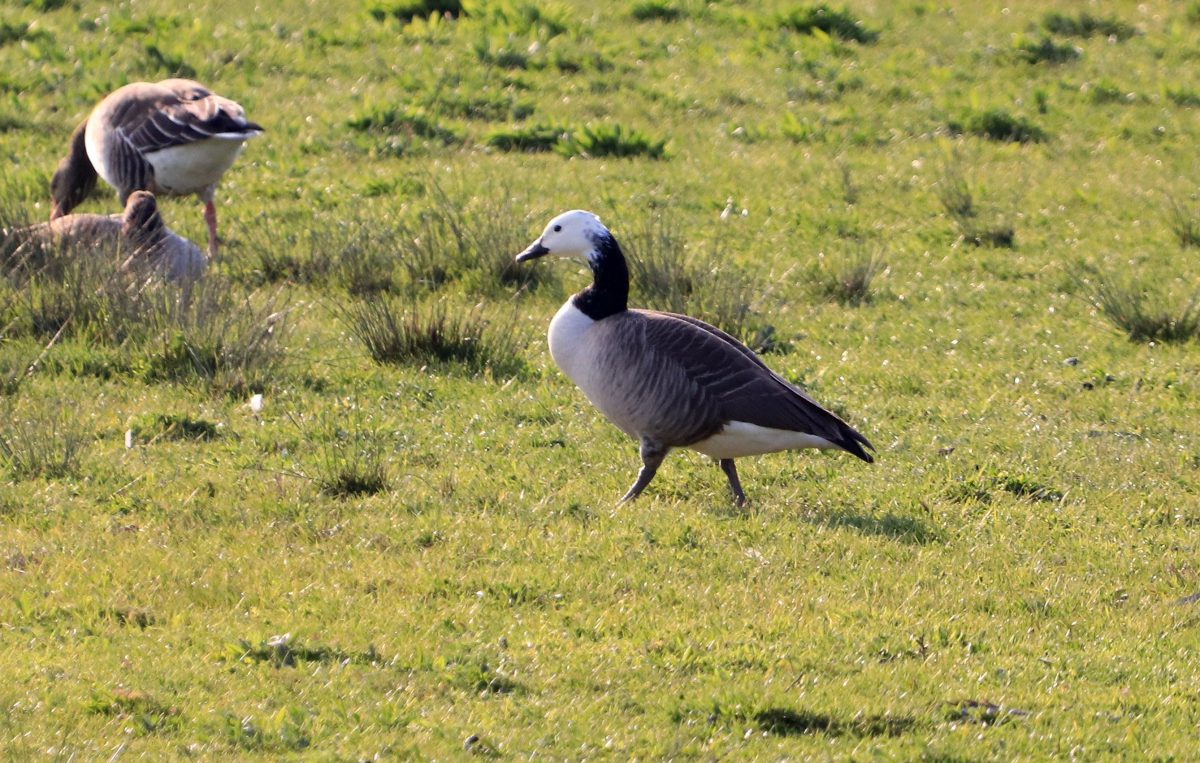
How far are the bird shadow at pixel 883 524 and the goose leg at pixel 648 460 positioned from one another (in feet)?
2.46

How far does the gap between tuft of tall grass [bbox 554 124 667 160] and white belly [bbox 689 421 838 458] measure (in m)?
7.99

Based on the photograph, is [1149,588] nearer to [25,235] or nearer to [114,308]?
[114,308]

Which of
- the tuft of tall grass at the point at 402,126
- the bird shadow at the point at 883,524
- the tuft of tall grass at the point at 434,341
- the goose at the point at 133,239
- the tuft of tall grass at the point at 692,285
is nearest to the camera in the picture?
the bird shadow at the point at 883,524

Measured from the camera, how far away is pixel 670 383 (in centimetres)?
775

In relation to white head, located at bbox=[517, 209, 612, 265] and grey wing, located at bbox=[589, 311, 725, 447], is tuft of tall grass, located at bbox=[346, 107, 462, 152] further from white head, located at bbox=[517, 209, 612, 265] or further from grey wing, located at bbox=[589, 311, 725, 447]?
grey wing, located at bbox=[589, 311, 725, 447]

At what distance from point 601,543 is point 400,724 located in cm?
187

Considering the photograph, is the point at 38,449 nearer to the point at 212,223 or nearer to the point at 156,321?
the point at 156,321

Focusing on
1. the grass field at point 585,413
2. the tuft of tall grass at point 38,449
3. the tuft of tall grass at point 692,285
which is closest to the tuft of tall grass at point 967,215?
the grass field at point 585,413

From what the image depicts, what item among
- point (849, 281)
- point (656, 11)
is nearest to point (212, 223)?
point (849, 281)

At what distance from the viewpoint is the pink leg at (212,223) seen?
41.3 feet

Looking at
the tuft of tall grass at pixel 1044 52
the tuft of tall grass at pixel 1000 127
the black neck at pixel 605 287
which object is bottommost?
the tuft of tall grass at pixel 1000 127

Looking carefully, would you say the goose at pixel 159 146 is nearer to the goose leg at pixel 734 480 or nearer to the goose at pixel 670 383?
the goose at pixel 670 383

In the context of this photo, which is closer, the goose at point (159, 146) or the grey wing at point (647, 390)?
the grey wing at point (647, 390)

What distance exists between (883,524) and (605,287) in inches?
69.9
